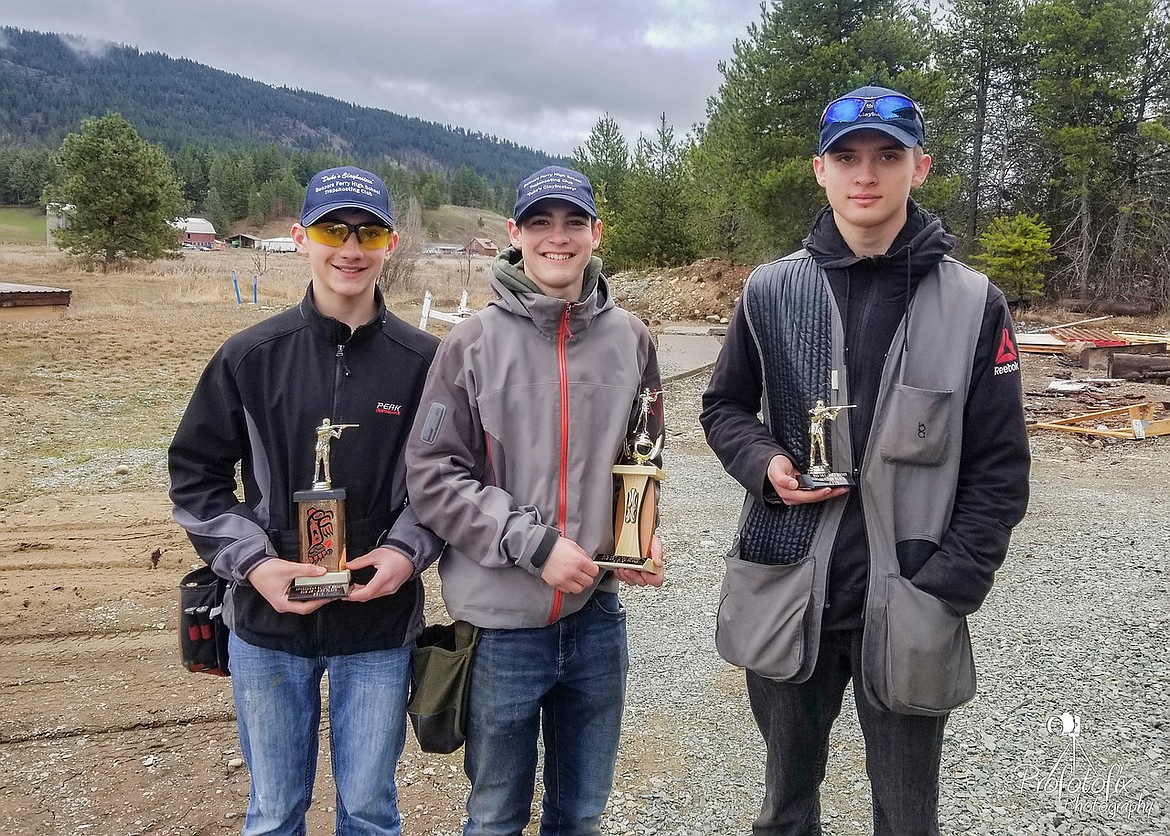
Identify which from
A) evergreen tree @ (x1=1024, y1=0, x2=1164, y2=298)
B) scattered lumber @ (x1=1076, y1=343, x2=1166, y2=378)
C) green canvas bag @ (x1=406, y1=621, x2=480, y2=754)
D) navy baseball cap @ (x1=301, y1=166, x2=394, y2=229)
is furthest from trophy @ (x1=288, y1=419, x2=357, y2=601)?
A: evergreen tree @ (x1=1024, y1=0, x2=1164, y2=298)

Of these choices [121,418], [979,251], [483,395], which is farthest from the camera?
[979,251]

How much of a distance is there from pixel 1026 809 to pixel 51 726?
4022 mm

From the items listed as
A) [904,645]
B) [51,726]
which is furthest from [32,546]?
[904,645]

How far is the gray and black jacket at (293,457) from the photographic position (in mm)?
2139

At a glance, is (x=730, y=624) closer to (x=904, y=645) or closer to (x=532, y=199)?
(x=904, y=645)

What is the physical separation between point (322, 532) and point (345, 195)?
892 mm

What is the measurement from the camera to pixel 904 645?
1946 mm

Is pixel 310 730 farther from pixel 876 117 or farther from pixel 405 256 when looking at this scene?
pixel 405 256

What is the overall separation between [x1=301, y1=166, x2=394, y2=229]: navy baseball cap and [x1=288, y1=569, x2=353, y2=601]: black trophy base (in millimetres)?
932

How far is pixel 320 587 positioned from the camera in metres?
2.05

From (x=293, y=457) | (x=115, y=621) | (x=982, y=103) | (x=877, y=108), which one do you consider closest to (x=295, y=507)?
(x=293, y=457)

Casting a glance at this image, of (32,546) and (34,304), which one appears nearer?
(32,546)

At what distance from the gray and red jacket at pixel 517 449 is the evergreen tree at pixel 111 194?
3489cm

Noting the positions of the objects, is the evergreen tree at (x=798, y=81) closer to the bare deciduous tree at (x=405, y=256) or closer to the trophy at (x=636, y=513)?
the bare deciduous tree at (x=405, y=256)
